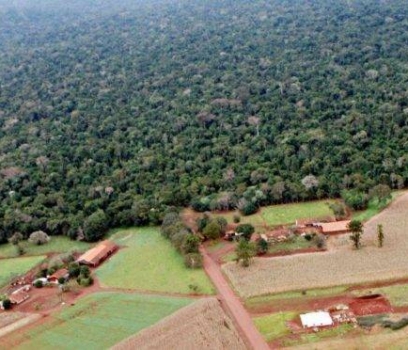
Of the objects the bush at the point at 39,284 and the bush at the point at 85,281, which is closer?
the bush at the point at 85,281

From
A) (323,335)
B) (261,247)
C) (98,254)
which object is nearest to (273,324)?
(323,335)

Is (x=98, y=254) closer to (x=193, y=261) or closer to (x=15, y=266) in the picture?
(x=15, y=266)

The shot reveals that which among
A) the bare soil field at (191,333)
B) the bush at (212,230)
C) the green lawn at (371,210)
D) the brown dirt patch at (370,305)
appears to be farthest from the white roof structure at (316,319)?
the green lawn at (371,210)

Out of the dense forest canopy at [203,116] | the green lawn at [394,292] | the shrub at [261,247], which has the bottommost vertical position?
the green lawn at [394,292]

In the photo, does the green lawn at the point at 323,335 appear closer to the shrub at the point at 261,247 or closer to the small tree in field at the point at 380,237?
the small tree in field at the point at 380,237

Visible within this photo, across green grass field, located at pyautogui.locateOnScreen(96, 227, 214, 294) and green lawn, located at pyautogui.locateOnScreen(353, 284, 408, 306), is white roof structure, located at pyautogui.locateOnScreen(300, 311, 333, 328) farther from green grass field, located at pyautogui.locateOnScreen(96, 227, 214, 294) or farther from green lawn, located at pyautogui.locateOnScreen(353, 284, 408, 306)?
green grass field, located at pyautogui.locateOnScreen(96, 227, 214, 294)

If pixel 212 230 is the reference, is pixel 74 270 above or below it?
above

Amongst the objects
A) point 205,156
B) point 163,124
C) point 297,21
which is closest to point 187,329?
point 205,156

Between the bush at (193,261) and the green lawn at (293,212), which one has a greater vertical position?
the bush at (193,261)
